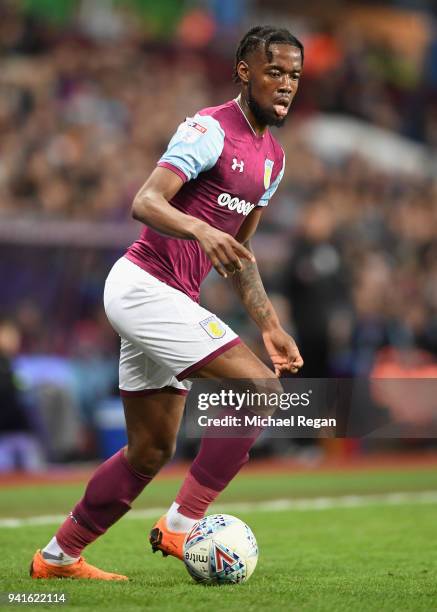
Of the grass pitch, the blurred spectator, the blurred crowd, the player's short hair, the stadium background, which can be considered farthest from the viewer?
the blurred crowd

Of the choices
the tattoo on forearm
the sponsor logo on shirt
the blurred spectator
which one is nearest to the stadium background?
the blurred spectator

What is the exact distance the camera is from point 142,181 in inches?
559

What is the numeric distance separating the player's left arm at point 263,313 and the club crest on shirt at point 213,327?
0.24 meters

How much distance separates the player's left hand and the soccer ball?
0.78m

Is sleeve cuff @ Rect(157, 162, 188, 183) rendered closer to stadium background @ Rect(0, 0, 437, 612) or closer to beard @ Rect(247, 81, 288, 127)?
beard @ Rect(247, 81, 288, 127)

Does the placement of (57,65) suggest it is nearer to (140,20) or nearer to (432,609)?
(140,20)

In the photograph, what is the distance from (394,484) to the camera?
11805mm

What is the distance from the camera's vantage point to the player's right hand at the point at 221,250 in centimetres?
482

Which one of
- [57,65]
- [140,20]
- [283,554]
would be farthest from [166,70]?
[283,554]

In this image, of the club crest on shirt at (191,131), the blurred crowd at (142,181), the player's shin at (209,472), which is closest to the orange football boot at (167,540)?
the player's shin at (209,472)

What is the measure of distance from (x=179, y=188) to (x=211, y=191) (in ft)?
0.99

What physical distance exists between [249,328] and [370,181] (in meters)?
6.07

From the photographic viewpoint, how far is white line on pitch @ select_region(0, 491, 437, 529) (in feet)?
28.6

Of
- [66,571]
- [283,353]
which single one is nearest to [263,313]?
[283,353]
